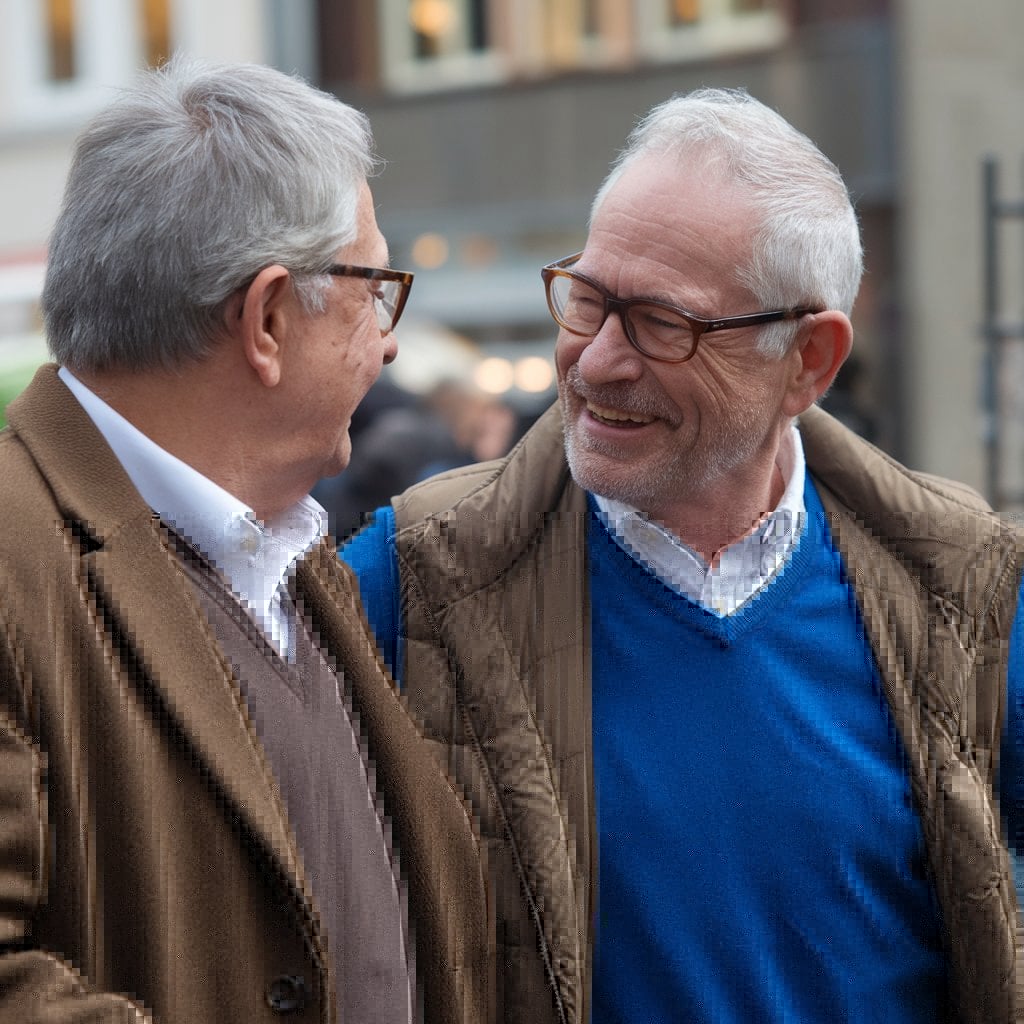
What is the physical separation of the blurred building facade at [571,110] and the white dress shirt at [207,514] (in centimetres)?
1044

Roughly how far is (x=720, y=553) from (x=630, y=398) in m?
0.27

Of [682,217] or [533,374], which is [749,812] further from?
[533,374]

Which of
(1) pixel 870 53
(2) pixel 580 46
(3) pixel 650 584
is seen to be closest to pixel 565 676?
(3) pixel 650 584

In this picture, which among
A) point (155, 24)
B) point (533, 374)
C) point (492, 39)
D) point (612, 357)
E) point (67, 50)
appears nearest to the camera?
point (612, 357)

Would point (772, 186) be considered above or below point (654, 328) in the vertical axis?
above

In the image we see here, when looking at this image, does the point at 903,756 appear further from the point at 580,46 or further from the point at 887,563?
the point at 580,46

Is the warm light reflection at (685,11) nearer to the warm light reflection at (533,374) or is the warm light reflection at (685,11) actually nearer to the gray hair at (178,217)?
the warm light reflection at (533,374)

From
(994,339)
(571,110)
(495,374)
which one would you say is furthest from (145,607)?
(571,110)

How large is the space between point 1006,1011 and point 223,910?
3.75 ft

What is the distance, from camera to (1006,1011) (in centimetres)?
223

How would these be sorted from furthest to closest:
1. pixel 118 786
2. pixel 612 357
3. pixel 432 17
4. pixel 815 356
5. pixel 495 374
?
pixel 432 17
pixel 495 374
pixel 815 356
pixel 612 357
pixel 118 786

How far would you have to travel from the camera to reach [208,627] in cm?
180

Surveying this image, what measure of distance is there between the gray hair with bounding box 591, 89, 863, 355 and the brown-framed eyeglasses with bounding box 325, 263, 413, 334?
51cm

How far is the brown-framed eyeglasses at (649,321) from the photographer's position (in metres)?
2.33
